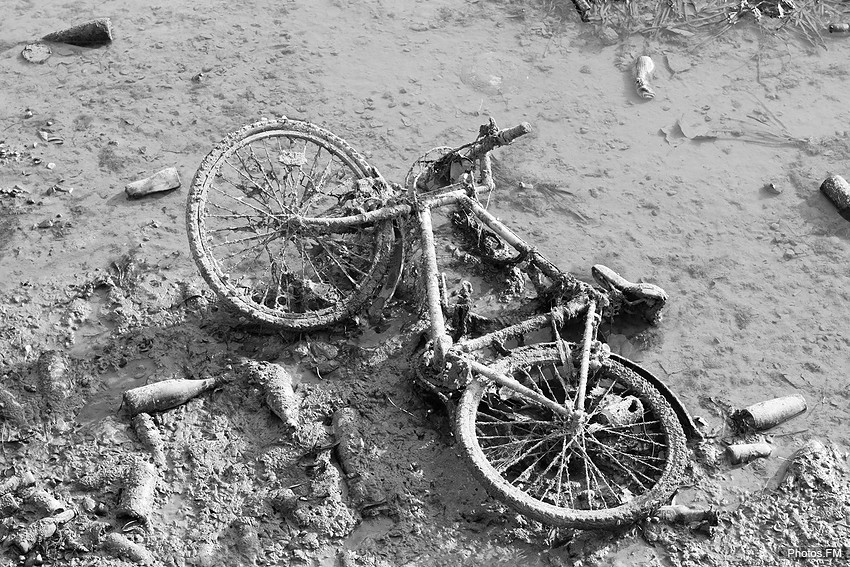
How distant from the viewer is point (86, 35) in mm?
8906

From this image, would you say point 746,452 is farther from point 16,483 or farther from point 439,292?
point 16,483

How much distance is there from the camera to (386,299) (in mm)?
7051

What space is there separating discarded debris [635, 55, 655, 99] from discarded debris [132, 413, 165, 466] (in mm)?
5473

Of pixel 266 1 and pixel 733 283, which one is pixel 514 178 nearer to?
pixel 733 283

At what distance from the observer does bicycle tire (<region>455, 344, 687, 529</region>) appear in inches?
226

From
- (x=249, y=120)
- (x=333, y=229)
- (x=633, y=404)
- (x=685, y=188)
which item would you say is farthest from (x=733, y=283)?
(x=249, y=120)

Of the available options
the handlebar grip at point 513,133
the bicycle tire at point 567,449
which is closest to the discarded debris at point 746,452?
the bicycle tire at point 567,449

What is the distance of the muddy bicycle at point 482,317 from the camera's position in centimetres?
597

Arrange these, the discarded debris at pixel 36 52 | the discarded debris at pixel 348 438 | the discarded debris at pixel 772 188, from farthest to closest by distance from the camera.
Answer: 1. the discarded debris at pixel 36 52
2. the discarded debris at pixel 772 188
3. the discarded debris at pixel 348 438

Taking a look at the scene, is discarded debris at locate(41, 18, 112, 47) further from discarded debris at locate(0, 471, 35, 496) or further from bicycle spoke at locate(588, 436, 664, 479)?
bicycle spoke at locate(588, 436, 664, 479)

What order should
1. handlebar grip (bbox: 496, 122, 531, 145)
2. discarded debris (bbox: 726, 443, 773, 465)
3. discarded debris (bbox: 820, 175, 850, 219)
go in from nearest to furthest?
discarded debris (bbox: 726, 443, 773, 465), handlebar grip (bbox: 496, 122, 531, 145), discarded debris (bbox: 820, 175, 850, 219)

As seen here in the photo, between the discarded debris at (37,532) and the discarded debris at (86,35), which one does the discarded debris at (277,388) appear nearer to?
the discarded debris at (37,532)

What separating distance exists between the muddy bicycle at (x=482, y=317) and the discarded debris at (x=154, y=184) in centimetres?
34

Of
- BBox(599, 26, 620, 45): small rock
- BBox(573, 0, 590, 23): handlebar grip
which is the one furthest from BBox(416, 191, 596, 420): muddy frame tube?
BBox(573, 0, 590, 23): handlebar grip
